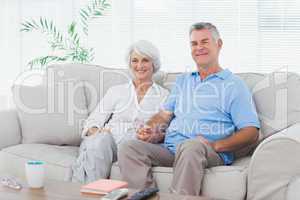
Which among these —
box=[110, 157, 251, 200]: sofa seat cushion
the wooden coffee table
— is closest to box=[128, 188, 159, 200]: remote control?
the wooden coffee table

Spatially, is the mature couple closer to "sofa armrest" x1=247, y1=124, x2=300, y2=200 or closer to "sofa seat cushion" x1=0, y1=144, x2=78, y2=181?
"sofa seat cushion" x1=0, y1=144, x2=78, y2=181

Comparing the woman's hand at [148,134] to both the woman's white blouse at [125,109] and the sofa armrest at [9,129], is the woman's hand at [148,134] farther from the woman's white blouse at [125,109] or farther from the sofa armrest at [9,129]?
the sofa armrest at [9,129]

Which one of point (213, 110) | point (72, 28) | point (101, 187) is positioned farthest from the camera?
point (72, 28)

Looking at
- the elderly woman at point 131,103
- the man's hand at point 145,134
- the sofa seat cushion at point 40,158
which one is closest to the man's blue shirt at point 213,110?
the man's hand at point 145,134

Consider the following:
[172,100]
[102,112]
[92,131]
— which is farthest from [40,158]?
[172,100]

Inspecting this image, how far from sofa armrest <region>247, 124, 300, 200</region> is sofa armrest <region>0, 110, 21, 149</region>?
1.59 meters

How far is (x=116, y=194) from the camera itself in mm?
2143

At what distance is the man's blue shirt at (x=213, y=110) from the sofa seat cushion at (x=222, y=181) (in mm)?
232

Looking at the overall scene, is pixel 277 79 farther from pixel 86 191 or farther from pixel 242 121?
pixel 86 191

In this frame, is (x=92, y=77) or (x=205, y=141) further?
(x=92, y=77)

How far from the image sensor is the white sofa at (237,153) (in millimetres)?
2588

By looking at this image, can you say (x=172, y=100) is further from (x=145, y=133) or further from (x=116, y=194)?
(x=116, y=194)

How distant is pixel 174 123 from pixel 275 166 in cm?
77

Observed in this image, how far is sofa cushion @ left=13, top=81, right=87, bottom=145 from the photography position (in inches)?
135
